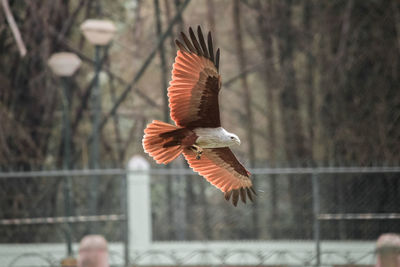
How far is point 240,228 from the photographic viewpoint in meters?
9.94

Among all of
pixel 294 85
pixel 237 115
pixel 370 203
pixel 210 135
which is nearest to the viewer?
pixel 210 135

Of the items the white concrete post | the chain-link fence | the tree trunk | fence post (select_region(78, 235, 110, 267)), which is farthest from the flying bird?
the tree trunk

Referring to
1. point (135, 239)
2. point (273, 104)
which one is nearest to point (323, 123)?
point (273, 104)

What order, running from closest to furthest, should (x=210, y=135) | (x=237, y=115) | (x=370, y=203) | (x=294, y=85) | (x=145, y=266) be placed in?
(x=210, y=135) → (x=145, y=266) → (x=370, y=203) → (x=294, y=85) → (x=237, y=115)

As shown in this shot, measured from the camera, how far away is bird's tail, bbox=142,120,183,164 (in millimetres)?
2695

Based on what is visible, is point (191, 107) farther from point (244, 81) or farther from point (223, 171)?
point (244, 81)

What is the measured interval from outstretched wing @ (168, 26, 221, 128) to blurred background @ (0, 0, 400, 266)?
5035 mm

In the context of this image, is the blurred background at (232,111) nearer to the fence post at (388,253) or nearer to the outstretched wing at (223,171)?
the fence post at (388,253)

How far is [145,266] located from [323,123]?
4.17 meters

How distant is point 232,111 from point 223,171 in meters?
8.45

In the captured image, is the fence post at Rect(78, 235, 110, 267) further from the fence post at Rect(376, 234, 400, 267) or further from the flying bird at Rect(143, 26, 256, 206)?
the flying bird at Rect(143, 26, 256, 206)

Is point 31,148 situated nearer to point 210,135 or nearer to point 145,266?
point 145,266

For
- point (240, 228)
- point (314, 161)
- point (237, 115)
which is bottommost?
point (240, 228)

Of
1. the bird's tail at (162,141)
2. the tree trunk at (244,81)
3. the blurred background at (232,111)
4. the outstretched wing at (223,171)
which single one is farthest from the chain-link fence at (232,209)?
the bird's tail at (162,141)
